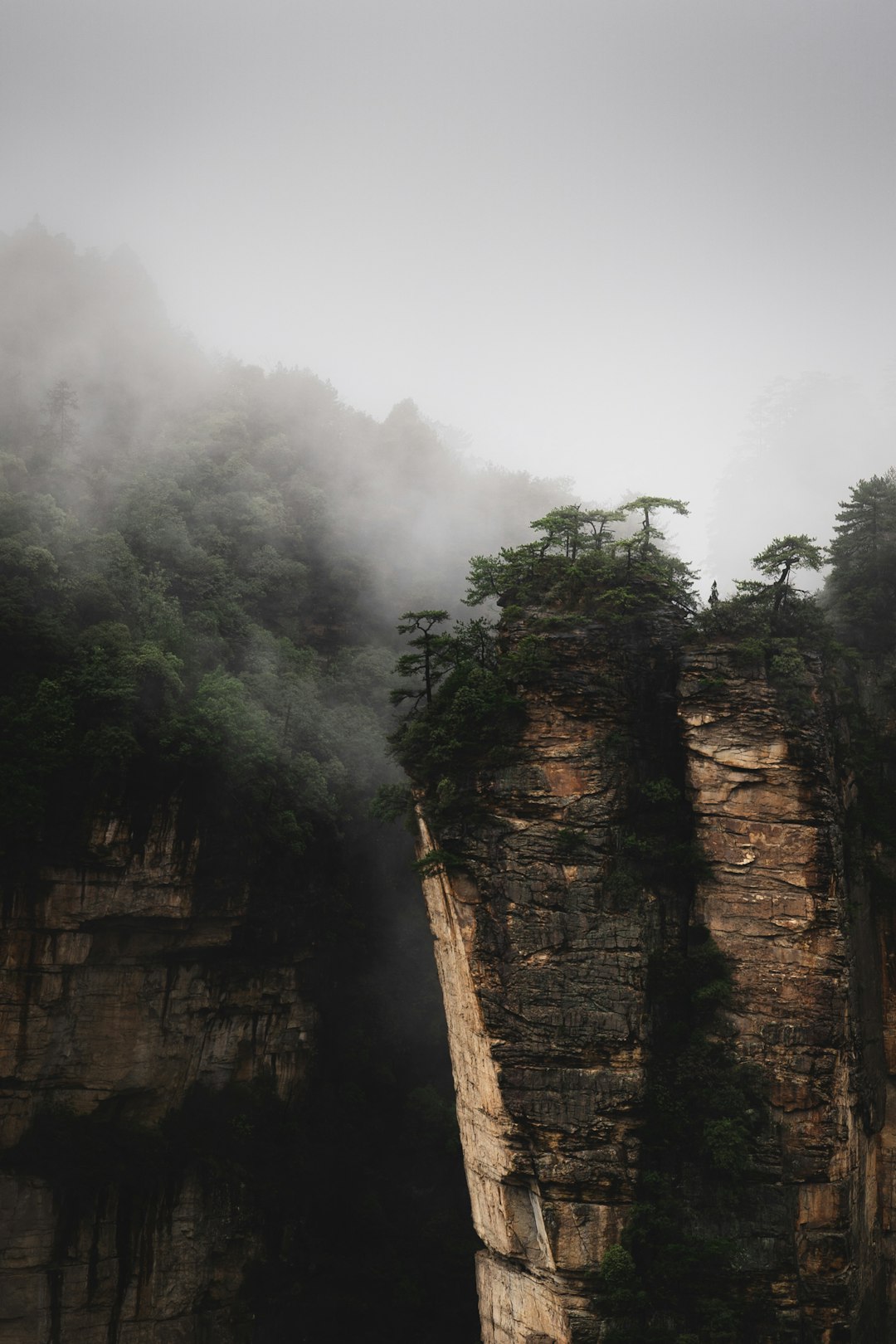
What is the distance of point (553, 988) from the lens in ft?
74.4

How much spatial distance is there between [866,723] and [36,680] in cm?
2297

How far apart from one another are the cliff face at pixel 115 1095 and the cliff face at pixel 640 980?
7.70m

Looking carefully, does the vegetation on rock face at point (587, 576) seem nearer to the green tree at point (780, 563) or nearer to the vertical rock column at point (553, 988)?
the vertical rock column at point (553, 988)

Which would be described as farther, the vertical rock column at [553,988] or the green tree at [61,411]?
the green tree at [61,411]

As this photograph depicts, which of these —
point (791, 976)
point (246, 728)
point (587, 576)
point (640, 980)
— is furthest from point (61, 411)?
point (791, 976)

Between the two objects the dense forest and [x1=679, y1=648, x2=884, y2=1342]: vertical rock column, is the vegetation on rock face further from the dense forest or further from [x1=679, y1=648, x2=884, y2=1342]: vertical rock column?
[x1=679, y1=648, x2=884, y2=1342]: vertical rock column

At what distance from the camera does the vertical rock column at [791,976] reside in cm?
2145

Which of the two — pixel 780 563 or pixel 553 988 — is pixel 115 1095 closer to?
pixel 553 988

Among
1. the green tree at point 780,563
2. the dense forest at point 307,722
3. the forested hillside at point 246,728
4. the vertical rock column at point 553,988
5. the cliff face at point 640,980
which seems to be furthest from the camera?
the forested hillside at point 246,728

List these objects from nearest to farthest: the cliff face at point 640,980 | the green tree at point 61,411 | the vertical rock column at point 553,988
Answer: the cliff face at point 640,980
the vertical rock column at point 553,988
the green tree at point 61,411

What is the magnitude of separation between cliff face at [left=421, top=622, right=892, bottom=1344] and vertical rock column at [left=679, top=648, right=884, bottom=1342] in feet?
0.16

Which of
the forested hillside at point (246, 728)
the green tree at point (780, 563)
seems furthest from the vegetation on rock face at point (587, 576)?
the forested hillside at point (246, 728)

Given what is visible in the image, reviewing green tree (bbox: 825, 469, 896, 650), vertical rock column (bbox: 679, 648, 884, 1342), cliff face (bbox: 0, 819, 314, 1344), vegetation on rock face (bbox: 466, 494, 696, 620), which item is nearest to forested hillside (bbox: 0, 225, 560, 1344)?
cliff face (bbox: 0, 819, 314, 1344)

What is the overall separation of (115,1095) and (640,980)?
48.5 ft
